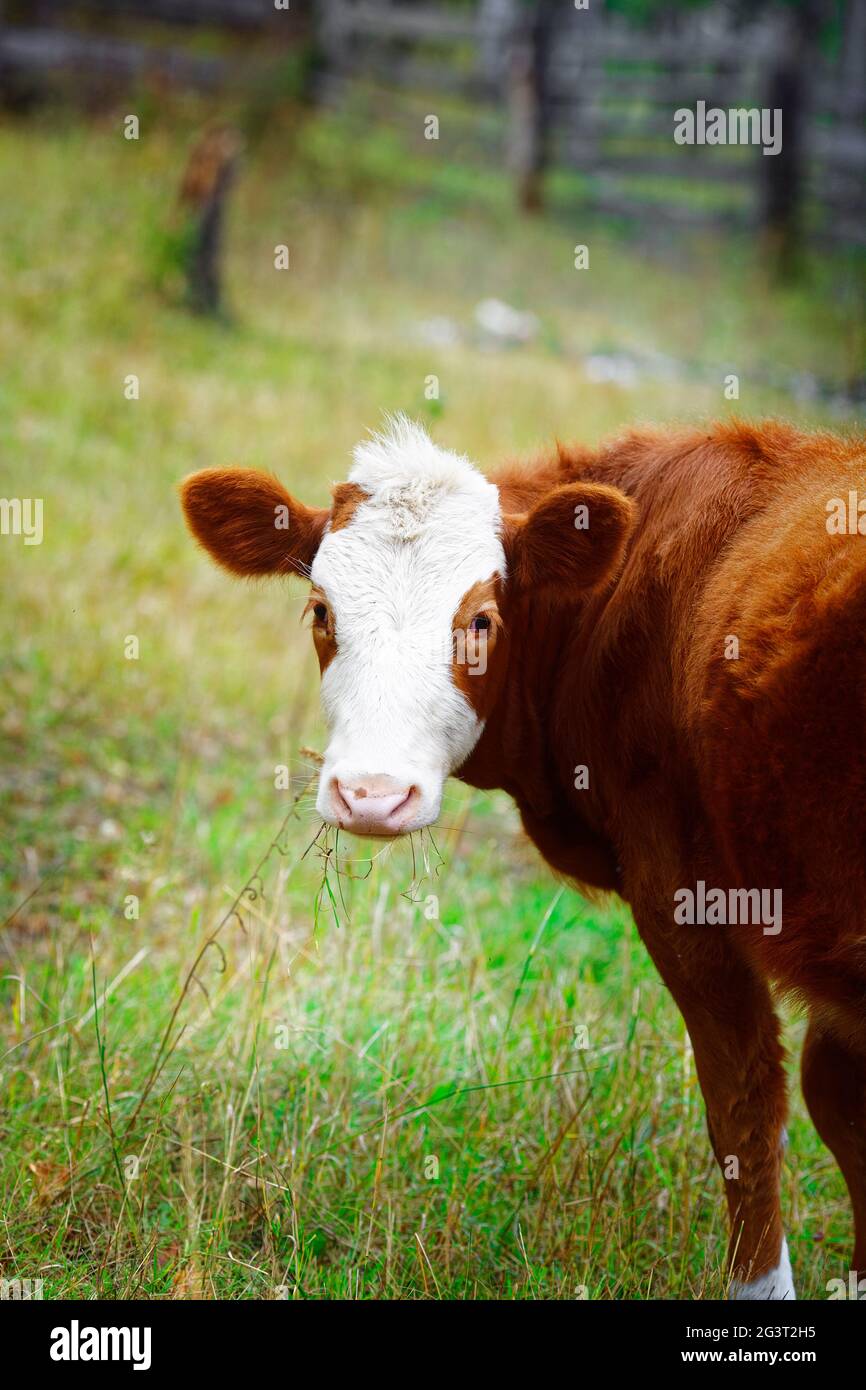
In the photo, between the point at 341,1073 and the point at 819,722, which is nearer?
the point at 819,722

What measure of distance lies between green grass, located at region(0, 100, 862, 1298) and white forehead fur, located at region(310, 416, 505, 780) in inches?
28.2

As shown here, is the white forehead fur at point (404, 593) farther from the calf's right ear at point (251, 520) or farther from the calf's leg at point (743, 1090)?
the calf's leg at point (743, 1090)

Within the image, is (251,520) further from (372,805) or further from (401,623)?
(372,805)

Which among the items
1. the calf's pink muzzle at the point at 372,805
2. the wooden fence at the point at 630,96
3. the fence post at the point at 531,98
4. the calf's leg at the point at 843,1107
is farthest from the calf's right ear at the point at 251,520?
the fence post at the point at 531,98

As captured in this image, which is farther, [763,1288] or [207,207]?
[207,207]

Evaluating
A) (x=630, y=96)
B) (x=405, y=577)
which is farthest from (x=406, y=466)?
(x=630, y=96)

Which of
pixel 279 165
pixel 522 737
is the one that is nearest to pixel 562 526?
pixel 522 737

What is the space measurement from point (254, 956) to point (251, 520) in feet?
5.58

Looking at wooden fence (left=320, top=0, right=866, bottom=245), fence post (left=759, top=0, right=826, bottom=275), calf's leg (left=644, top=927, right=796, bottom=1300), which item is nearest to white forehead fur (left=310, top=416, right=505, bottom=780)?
calf's leg (left=644, top=927, right=796, bottom=1300)

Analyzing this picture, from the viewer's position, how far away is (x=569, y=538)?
3.62 meters
